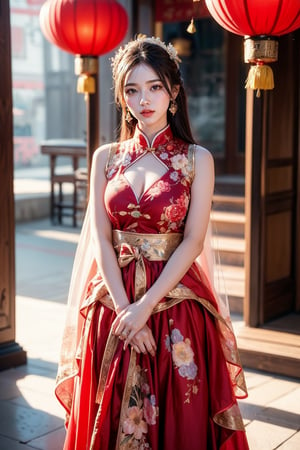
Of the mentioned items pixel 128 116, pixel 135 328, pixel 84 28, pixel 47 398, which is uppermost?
pixel 84 28

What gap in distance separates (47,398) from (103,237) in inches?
55.3

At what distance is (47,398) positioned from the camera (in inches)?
131

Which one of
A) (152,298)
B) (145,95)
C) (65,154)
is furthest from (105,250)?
(65,154)

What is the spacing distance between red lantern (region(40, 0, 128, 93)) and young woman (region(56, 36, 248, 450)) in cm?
198

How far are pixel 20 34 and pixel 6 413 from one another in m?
13.5

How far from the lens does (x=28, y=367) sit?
3771 millimetres

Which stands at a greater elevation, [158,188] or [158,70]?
[158,70]

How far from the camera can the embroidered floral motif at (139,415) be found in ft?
6.78

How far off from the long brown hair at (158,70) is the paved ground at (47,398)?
1330 millimetres

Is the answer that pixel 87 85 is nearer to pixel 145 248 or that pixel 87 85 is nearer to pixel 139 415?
pixel 145 248

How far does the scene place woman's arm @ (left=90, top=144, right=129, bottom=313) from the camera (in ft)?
6.93

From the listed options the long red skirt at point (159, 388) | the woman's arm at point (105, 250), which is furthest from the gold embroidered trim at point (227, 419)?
the woman's arm at point (105, 250)

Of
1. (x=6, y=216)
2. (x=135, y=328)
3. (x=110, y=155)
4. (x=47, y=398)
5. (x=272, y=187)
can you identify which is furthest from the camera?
(x=272, y=187)

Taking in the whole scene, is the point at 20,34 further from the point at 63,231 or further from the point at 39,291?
the point at 39,291
